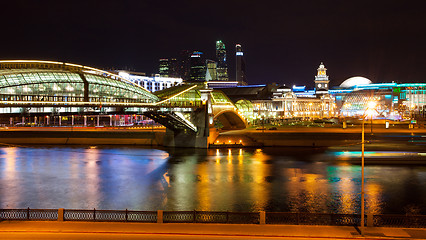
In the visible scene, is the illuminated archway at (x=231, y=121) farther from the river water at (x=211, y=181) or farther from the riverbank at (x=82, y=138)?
the river water at (x=211, y=181)

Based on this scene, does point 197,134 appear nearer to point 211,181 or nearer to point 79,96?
point 79,96

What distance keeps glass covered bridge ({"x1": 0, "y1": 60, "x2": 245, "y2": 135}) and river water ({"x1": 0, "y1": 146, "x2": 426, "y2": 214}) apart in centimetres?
724

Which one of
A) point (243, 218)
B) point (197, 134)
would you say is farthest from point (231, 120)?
point (243, 218)

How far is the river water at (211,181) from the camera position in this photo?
3266cm

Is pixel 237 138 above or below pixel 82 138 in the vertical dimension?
above

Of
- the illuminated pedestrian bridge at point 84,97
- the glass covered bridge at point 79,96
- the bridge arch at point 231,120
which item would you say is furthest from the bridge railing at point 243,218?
the bridge arch at point 231,120

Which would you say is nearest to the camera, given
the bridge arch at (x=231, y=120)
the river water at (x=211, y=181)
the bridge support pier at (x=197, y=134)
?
the river water at (x=211, y=181)

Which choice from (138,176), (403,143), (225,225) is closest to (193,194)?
(138,176)

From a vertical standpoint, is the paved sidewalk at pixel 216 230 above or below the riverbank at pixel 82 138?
below

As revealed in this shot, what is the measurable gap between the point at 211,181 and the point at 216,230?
23724 mm

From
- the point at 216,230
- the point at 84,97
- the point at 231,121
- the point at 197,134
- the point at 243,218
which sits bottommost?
the point at 243,218

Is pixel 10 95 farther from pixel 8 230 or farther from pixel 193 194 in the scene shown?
pixel 8 230

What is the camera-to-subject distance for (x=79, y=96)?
53094mm

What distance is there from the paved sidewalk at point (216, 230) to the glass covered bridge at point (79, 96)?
24.9 metres
